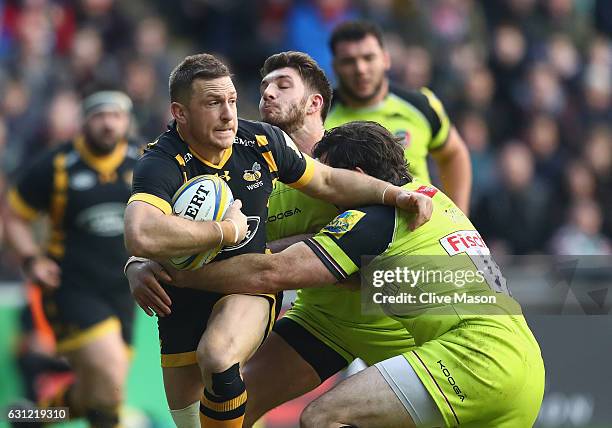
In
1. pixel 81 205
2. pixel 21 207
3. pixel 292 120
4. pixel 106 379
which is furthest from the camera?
pixel 21 207

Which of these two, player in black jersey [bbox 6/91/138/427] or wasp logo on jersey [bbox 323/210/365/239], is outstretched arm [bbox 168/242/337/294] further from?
player in black jersey [bbox 6/91/138/427]

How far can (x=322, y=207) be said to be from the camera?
676cm

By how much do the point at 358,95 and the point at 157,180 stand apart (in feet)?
11.6

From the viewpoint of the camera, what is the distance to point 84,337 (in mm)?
9758

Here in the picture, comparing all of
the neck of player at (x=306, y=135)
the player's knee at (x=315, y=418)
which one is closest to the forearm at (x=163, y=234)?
the player's knee at (x=315, y=418)

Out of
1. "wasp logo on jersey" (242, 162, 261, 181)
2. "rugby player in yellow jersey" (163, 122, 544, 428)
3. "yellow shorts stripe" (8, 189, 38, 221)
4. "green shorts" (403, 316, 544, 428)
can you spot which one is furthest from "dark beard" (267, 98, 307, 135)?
"yellow shorts stripe" (8, 189, 38, 221)

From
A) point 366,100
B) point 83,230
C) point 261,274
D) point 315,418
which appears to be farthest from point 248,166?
point 83,230

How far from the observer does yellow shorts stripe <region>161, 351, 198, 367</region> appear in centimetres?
631

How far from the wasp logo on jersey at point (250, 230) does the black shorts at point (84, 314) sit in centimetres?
389

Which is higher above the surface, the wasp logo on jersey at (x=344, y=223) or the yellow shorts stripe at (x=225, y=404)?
the wasp logo on jersey at (x=344, y=223)

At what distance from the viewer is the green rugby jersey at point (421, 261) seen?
591 centimetres

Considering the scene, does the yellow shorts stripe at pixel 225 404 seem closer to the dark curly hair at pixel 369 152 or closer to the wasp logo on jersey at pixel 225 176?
the wasp logo on jersey at pixel 225 176

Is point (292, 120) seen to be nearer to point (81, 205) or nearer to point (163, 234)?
point (163, 234)

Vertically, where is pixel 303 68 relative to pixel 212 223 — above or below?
above
